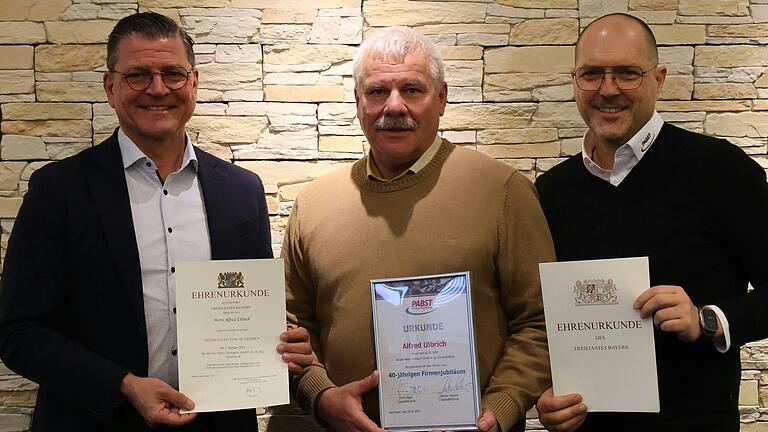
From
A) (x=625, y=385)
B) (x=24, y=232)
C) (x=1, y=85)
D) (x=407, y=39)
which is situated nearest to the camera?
(x=625, y=385)

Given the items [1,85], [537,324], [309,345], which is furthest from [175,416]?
[1,85]

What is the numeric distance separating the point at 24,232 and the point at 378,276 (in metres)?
0.94

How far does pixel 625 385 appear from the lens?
2.06 meters

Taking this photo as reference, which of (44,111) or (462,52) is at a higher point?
(462,52)

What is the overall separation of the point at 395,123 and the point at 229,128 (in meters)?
0.74

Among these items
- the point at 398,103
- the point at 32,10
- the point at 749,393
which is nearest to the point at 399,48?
the point at 398,103

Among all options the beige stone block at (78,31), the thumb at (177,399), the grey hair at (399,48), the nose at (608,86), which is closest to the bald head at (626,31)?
the nose at (608,86)

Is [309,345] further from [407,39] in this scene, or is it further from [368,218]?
[407,39]

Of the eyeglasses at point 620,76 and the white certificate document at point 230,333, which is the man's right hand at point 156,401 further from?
the eyeglasses at point 620,76

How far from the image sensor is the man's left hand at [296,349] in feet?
7.11

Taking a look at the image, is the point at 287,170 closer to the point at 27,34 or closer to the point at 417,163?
the point at 417,163

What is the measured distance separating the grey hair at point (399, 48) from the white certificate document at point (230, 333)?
0.64 m

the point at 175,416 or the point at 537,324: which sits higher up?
the point at 537,324

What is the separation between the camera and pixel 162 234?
2.27 metres
